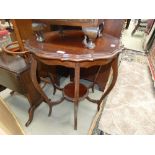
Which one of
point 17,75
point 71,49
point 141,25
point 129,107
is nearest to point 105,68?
point 129,107

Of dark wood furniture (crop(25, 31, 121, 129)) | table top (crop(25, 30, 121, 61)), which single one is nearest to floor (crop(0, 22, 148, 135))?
dark wood furniture (crop(25, 31, 121, 129))

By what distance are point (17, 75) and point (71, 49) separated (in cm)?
57

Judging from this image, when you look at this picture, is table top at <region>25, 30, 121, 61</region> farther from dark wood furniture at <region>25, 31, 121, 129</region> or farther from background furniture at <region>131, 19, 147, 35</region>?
Result: background furniture at <region>131, 19, 147, 35</region>

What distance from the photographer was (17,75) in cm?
121

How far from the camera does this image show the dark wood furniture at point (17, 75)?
1.24 m

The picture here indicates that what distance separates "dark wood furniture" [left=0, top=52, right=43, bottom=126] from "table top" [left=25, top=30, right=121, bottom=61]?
294 mm

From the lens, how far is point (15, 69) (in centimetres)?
124

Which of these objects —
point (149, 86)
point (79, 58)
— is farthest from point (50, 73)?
point (149, 86)

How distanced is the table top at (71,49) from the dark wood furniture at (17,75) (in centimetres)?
29

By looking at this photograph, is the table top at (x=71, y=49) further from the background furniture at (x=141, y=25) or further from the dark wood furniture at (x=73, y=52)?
the background furniture at (x=141, y=25)
